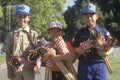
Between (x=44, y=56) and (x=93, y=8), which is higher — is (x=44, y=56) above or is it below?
below

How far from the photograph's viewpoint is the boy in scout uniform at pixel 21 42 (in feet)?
23.4

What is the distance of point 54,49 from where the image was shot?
6.92m

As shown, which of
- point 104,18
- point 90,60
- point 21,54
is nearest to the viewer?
point 90,60

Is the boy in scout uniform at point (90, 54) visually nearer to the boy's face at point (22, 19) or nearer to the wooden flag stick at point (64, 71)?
the wooden flag stick at point (64, 71)

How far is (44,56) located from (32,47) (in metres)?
0.34

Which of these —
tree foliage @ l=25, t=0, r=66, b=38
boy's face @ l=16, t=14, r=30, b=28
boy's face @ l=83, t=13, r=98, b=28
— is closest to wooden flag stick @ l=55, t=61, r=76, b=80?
boy's face @ l=83, t=13, r=98, b=28

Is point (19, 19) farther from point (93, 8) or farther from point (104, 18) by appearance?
point (104, 18)

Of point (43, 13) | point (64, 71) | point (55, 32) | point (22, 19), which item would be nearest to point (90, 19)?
point (55, 32)

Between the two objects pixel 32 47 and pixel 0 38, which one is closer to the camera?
pixel 32 47

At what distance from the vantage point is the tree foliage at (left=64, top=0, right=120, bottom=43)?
79375 millimetres

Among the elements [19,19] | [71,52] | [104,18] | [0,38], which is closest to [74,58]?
[71,52]

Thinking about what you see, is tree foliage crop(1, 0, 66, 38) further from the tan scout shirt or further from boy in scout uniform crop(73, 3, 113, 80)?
boy in scout uniform crop(73, 3, 113, 80)

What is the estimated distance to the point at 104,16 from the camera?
3184 inches

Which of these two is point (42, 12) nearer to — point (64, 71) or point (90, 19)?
point (64, 71)
